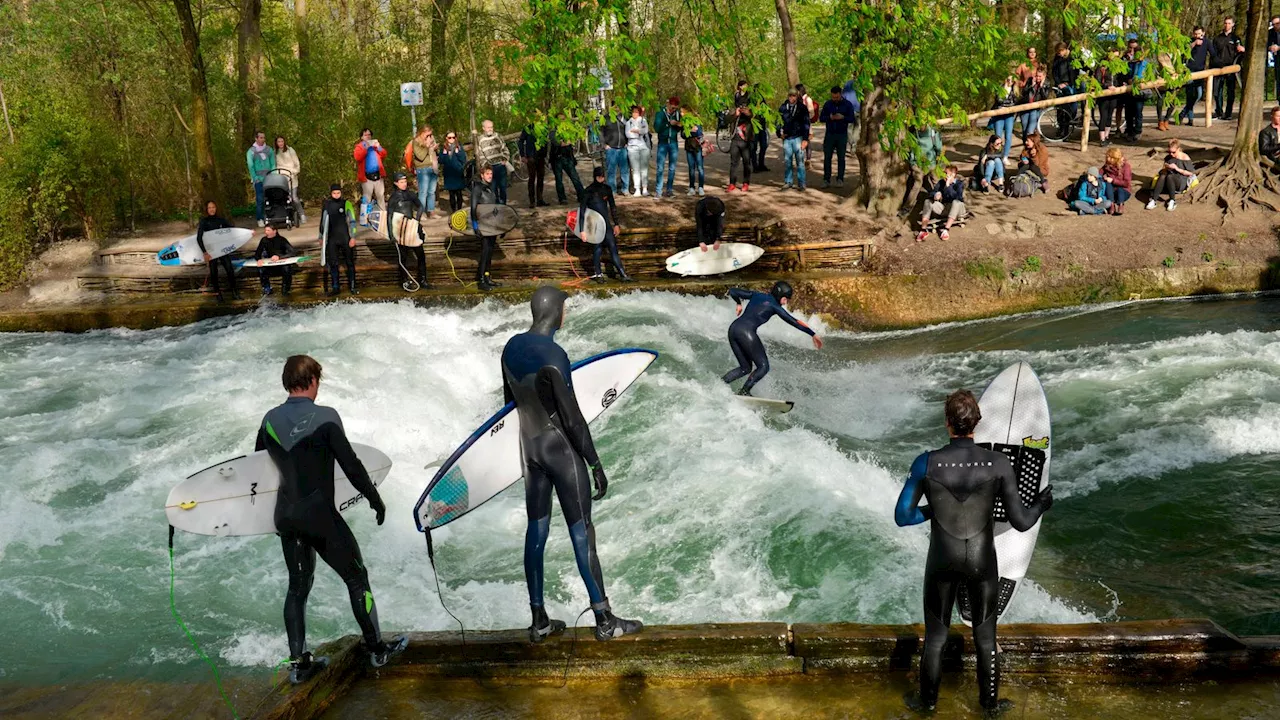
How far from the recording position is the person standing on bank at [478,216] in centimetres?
1645

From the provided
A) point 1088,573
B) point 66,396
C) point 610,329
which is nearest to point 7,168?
point 66,396

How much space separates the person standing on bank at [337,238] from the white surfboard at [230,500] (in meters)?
10.4

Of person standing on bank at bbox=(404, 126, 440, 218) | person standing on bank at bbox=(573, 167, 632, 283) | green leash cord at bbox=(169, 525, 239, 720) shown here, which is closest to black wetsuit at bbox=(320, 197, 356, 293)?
person standing on bank at bbox=(404, 126, 440, 218)

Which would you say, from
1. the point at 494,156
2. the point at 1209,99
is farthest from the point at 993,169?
the point at 494,156

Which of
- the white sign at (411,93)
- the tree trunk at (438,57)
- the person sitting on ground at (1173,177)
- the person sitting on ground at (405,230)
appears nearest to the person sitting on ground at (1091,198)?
the person sitting on ground at (1173,177)

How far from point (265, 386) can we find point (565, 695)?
8003 millimetres

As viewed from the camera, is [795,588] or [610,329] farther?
[610,329]

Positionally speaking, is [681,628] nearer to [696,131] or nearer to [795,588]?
[795,588]

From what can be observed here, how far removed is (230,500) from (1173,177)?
1600 centimetres

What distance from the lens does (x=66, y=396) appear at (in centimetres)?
1284

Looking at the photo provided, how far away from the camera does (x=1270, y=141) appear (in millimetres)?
17578

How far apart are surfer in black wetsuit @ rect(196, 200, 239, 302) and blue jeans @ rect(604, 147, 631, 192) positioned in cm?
650

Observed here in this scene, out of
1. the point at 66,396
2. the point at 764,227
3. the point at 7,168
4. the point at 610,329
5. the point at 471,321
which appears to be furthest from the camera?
the point at 7,168

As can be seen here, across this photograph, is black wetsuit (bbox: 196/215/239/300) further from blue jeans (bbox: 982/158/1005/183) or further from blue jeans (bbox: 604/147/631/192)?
blue jeans (bbox: 982/158/1005/183)
